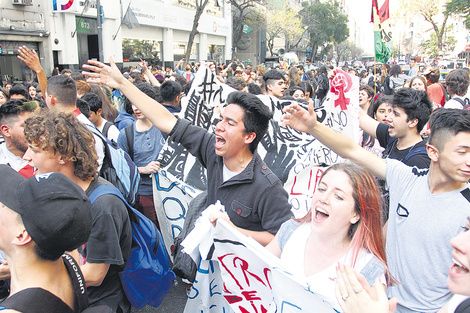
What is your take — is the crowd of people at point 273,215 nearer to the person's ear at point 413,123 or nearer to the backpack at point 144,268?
the backpack at point 144,268

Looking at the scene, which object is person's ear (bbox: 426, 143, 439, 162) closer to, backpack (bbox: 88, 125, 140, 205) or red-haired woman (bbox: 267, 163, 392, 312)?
red-haired woman (bbox: 267, 163, 392, 312)

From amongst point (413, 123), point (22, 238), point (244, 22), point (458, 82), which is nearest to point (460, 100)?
point (458, 82)

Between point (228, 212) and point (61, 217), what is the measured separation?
1.18m

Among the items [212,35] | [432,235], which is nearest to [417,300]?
[432,235]

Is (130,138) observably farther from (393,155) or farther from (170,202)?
(393,155)

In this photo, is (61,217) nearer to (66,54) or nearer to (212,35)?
(66,54)

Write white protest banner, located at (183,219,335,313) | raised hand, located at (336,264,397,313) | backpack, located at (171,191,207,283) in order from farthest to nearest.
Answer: backpack, located at (171,191,207,283)
white protest banner, located at (183,219,335,313)
raised hand, located at (336,264,397,313)

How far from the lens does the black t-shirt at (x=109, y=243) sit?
2047 mm

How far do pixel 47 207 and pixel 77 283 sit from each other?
0.37 m

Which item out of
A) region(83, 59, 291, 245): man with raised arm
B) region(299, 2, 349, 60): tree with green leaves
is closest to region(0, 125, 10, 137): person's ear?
region(83, 59, 291, 245): man with raised arm

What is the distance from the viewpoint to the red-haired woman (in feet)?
6.04

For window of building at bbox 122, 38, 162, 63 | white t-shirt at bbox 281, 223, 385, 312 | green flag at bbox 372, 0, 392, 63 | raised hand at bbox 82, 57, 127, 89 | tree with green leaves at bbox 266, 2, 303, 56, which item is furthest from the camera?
tree with green leaves at bbox 266, 2, 303, 56

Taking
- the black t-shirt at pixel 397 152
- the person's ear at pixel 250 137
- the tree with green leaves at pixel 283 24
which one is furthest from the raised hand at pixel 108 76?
the tree with green leaves at pixel 283 24

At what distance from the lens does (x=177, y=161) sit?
3.66m
